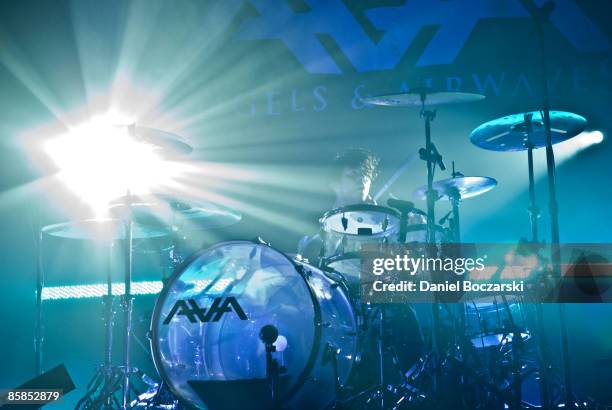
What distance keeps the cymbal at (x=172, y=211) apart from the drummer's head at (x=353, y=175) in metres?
1.19

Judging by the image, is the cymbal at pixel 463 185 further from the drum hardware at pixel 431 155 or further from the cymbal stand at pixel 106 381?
the cymbal stand at pixel 106 381

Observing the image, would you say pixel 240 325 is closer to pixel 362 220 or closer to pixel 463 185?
pixel 362 220

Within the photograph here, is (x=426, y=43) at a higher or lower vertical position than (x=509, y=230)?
higher

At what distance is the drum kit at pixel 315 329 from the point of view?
304cm

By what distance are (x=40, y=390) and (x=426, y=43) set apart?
15.7ft

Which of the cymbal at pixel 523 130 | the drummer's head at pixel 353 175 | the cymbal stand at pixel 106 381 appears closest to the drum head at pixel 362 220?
the drummer's head at pixel 353 175

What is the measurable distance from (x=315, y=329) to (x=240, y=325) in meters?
0.50

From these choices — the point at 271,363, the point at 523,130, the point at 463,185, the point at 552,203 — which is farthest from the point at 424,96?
the point at 271,363

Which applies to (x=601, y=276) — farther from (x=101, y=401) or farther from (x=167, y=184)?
(x=167, y=184)

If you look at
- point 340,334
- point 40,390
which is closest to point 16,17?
point 40,390

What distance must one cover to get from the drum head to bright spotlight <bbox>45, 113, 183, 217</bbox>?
155 centimetres

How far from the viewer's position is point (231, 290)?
3.19m

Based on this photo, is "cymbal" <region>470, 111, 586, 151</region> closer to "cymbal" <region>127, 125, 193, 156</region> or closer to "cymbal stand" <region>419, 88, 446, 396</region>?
"cymbal stand" <region>419, 88, 446, 396</region>

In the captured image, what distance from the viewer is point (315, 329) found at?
9.66 ft
